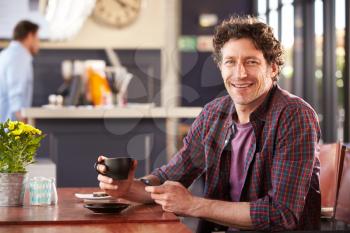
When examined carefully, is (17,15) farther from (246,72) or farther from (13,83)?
(246,72)

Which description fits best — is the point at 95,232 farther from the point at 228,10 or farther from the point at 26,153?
the point at 228,10

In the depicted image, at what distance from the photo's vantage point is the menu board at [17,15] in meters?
8.12

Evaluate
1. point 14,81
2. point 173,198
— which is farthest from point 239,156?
point 14,81

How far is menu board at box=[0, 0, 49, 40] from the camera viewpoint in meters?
8.12

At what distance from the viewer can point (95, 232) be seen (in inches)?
65.4

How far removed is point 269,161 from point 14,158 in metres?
0.77

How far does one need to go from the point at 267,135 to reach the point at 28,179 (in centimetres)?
74

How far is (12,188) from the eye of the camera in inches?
81.6

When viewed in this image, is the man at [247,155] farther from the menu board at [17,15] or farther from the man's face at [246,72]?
the menu board at [17,15]

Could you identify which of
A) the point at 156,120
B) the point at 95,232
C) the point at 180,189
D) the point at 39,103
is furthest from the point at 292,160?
the point at 39,103

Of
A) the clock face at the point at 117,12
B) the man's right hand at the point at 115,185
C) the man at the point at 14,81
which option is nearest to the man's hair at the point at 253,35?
the man's right hand at the point at 115,185

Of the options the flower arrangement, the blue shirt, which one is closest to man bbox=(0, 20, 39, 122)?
the blue shirt

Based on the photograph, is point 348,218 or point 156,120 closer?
point 348,218

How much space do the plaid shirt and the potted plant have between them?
562mm
